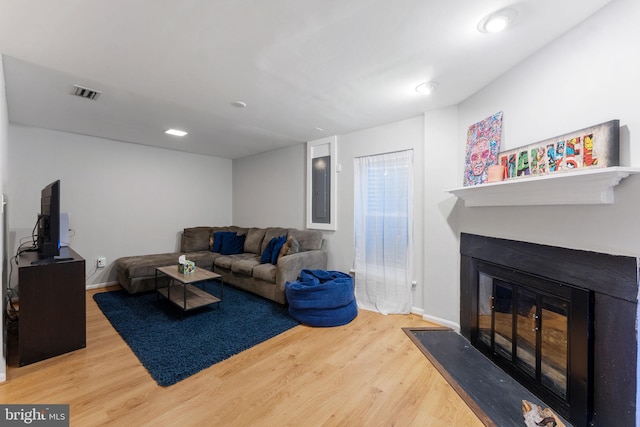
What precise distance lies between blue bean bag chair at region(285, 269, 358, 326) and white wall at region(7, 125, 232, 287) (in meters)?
3.12

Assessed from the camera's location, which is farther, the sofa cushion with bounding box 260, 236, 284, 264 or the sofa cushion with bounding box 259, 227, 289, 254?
the sofa cushion with bounding box 259, 227, 289, 254

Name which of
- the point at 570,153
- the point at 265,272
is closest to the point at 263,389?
the point at 265,272

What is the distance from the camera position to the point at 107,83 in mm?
2240

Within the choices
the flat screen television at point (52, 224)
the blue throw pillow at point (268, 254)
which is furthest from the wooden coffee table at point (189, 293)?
the flat screen television at point (52, 224)

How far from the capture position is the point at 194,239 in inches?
185

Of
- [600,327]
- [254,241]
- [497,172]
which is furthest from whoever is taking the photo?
[254,241]

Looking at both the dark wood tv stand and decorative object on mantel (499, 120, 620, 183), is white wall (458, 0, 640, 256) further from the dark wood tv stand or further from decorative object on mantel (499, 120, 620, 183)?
the dark wood tv stand

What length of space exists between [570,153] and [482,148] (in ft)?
2.55

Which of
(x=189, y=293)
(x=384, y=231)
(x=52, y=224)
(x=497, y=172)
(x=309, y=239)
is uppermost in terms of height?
(x=497, y=172)

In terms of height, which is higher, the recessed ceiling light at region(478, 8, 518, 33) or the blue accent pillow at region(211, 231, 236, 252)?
the recessed ceiling light at region(478, 8, 518, 33)

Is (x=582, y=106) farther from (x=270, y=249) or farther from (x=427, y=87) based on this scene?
(x=270, y=249)

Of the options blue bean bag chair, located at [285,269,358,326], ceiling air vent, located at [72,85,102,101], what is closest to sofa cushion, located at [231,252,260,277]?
blue bean bag chair, located at [285,269,358,326]

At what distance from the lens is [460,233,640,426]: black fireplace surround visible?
125 cm

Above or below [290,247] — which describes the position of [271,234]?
above
